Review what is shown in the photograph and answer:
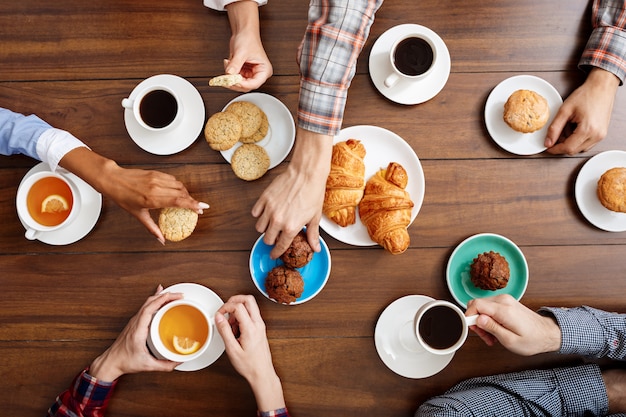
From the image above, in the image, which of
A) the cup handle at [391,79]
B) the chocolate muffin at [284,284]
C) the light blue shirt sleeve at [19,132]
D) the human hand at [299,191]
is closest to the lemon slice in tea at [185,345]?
the chocolate muffin at [284,284]

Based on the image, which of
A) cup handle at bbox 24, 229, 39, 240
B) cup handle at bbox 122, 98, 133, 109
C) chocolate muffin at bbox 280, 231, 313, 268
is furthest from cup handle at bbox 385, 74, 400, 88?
cup handle at bbox 24, 229, 39, 240

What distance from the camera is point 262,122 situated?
4.79 ft

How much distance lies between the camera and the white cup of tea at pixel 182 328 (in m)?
1.34

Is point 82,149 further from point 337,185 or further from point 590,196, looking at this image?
point 590,196

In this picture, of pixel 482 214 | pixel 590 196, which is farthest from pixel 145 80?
pixel 590 196

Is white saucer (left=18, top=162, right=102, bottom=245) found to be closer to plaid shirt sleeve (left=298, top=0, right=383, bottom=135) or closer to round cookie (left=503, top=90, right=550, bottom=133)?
plaid shirt sleeve (left=298, top=0, right=383, bottom=135)

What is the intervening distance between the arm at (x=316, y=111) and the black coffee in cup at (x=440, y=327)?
419 millimetres

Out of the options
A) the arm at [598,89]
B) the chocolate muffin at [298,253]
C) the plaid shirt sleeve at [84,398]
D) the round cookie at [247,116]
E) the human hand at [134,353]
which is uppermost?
the arm at [598,89]

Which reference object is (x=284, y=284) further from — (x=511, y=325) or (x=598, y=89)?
(x=598, y=89)

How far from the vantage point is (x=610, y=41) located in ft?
4.78

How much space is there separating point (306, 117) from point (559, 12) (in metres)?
0.98

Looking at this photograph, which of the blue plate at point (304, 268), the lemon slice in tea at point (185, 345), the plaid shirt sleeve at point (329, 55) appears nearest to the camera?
the plaid shirt sleeve at point (329, 55)

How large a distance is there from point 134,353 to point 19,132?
0.79 m

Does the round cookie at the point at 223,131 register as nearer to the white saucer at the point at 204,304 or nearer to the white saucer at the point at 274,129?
the white saucer at the point at 274,129
